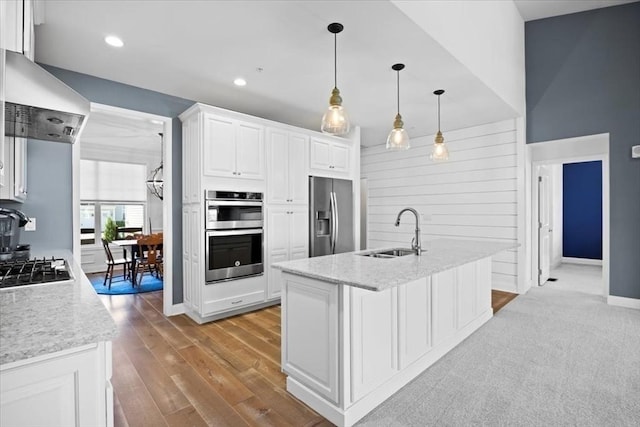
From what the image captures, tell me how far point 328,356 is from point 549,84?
500 centimetres

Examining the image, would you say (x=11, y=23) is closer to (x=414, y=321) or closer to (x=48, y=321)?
(x=48, y=321)

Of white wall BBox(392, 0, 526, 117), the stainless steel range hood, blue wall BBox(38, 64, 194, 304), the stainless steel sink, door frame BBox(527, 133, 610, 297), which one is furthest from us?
door frame BBox(527, 133, 610, 297)

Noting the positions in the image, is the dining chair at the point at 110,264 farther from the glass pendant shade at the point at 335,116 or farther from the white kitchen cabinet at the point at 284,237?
the glass pendant shade at the point at 335,116

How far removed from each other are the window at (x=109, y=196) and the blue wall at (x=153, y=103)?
13.4 ft

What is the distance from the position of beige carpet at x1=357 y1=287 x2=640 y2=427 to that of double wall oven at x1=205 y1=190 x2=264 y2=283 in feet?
7.29

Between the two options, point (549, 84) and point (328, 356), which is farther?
point (549, 84)

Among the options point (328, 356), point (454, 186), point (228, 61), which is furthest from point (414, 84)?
point (328, 356)

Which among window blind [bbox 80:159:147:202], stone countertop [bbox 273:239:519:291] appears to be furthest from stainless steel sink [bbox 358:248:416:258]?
window blind [bbox 80:159:147:202]

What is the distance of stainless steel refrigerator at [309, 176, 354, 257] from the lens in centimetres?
448

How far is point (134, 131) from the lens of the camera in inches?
228

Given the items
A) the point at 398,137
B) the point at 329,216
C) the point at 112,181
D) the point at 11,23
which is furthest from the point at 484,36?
the point at 112,181

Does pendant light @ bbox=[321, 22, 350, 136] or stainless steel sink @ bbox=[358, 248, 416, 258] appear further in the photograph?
stainless steel sink @ bbox=[358, 248, 416, 258]

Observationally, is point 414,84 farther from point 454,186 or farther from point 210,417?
point 210,417

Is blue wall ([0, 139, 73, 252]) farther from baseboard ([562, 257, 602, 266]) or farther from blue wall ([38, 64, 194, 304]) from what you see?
baseboard ([562, 257, 602, 266])
